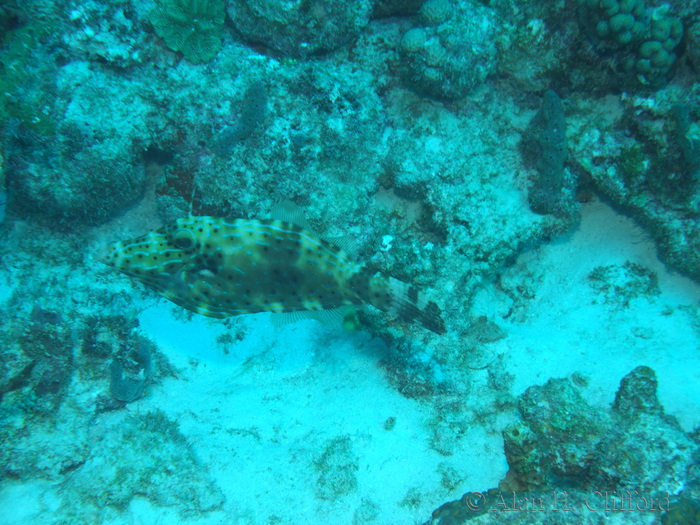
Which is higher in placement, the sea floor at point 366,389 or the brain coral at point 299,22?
the brain coral at point 299,22

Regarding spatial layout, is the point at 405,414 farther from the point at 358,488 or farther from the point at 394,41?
the point at 394,41

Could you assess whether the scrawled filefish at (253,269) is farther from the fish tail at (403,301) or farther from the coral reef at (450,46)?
the coral reef at (450,46)

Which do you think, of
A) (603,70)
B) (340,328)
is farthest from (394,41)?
(340,328)

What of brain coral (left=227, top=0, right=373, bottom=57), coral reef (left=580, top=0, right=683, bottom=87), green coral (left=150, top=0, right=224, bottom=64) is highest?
coral reef (left=580, top=0, right=683, bottom=87)

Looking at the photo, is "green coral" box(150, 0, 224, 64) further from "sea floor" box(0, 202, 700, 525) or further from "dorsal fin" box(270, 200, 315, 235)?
"sea floor" box(0, 202, 700, 525)

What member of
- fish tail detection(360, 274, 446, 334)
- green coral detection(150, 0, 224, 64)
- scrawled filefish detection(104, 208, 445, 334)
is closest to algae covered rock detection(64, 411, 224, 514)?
scrawled filefish detection(104, 208, 445, 334)

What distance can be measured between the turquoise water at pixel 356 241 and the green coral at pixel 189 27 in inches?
1.6

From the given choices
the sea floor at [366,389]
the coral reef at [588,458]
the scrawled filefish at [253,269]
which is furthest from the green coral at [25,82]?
the coral reef at [588,458]

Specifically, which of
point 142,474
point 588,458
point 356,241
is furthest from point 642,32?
point 142,474

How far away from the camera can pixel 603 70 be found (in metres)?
4.94

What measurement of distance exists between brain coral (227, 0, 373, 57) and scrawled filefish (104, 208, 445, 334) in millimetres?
3444

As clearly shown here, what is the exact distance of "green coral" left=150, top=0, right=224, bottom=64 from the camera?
17.4ft

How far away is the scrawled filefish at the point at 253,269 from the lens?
3283mm

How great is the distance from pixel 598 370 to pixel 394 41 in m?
5.35
